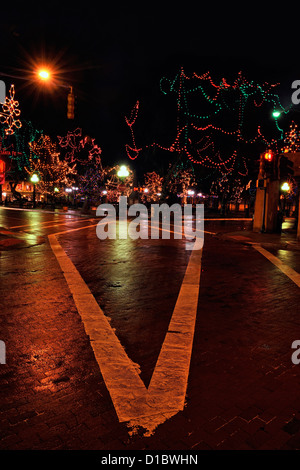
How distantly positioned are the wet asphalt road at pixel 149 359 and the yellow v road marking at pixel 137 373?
88 millimetres

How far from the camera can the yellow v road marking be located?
10.1ft

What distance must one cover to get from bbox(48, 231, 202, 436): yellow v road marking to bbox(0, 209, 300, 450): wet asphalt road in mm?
88

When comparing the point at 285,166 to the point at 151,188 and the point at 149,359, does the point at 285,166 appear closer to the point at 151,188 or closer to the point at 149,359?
the point at 149,359

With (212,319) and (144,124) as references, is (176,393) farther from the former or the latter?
(144,124)

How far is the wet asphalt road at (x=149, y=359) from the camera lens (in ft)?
9.04

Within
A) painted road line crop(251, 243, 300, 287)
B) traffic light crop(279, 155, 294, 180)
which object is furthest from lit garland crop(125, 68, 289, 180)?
painted road line crop(251, 243, 300, 287)

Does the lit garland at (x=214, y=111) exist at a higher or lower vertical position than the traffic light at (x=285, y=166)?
higher

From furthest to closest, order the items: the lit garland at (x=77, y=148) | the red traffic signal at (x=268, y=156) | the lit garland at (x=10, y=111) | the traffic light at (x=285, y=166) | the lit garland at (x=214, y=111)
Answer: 1. the lit garland at (x=77, y=148)
2. the lit garland at (x=214, y=111)
3. the red traffic signal at (x=268, y=156)
4. the traffic light at (x=285, y=166)
5. the lit garland at (x=10, y=111)

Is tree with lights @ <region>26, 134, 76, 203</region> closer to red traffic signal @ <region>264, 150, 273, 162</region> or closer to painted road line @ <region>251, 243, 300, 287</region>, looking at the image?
red traffic signal @ <region>264, 150, 273, 162</region>

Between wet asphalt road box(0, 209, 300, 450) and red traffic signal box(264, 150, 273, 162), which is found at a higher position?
red traffic signal box(264, 150, 273, 162)

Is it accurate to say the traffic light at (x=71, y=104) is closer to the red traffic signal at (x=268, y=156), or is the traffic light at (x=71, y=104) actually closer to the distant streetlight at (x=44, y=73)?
the distant streetlight at (x=44, y=73)

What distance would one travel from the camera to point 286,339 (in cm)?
470

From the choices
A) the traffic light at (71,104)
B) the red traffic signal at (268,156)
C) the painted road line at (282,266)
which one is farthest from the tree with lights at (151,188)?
the traffic light at (71,104)
